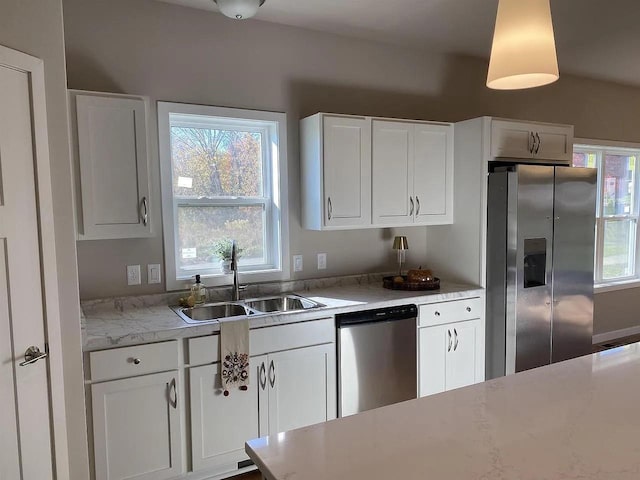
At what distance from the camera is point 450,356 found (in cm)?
314

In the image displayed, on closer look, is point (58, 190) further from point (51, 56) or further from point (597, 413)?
point (597, 413)

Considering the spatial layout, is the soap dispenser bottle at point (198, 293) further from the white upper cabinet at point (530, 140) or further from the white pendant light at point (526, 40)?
the white upper cabinet at point (530, 140)

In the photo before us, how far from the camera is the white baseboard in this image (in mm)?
4867

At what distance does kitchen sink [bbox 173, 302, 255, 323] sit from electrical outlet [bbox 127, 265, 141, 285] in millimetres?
310

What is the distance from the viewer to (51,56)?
1823 millimetres

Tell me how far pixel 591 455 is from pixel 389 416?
1.58ft

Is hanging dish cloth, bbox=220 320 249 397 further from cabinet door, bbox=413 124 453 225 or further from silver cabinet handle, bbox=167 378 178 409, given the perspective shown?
cabinet door, bbox=413 124 453 225

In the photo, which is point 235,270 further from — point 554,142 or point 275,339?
point 554,142

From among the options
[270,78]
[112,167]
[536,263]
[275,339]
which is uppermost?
[270,78]

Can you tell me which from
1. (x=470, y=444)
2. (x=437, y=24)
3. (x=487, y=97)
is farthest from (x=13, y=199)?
(x=487, y=97)

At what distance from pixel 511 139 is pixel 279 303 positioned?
A: 6.80ft

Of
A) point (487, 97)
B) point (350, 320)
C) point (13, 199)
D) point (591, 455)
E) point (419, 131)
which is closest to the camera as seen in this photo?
point (591, 455)

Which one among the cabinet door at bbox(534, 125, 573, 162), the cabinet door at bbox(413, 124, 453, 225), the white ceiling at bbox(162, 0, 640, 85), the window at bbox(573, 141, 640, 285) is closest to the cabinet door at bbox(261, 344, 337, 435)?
the cabinet door at bbox(413, 124, 453, 225)

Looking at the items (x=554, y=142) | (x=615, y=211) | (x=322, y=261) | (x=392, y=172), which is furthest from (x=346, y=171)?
(x=615, y=211)
